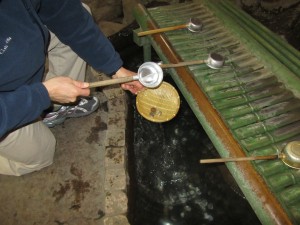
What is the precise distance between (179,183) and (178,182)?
0.8 inches

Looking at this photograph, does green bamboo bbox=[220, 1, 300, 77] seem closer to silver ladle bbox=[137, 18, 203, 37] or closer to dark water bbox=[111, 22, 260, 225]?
silver ladle bbox=[137, 18, 203, 37]

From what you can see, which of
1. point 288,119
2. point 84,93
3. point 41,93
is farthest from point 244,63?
point 41,93

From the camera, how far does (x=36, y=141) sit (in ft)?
9.09

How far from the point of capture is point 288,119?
2270mm

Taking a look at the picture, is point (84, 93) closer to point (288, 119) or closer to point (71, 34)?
point (71, 34)

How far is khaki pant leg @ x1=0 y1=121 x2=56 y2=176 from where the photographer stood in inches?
101

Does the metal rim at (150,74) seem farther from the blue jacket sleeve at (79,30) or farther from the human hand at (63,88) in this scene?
the blue jacket sleeve at (79,30)

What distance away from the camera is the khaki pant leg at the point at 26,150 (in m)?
2.57

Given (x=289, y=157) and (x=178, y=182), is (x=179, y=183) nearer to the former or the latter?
(x=178, y=182)

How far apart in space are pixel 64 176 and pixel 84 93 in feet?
4.59

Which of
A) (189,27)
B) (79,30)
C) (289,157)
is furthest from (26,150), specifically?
(289,157)

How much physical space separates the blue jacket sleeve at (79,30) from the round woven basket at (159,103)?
498 millimetres

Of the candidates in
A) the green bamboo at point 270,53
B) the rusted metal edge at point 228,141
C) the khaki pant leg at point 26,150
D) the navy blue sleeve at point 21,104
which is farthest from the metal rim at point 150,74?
the khaki pant leg at point 26,150

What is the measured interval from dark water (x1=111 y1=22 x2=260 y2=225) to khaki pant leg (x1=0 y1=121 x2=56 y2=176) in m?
1.11
